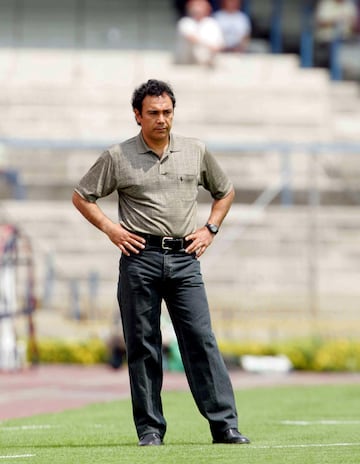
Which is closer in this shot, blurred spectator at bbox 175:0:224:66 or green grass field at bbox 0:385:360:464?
green grass field at bbox 0:385:360:464

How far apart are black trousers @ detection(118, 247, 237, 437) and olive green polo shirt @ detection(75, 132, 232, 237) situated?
0.59 feet

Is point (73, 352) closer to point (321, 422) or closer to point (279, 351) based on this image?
point (279, 351)

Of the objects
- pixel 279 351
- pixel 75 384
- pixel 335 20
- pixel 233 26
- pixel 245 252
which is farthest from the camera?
pixel 335 20

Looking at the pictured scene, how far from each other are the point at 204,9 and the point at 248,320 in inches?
290

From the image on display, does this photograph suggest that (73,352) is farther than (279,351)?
Yes

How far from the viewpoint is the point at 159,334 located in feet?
30.6

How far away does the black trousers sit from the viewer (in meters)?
9.20

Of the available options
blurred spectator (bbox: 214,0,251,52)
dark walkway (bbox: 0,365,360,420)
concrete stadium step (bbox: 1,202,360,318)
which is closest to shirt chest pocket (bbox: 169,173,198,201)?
dark walkway (bbox: 0,365,360,420)

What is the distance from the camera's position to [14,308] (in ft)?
61.9

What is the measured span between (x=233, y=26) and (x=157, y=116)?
17298mm

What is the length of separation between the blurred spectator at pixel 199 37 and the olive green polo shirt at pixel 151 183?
54.3ft

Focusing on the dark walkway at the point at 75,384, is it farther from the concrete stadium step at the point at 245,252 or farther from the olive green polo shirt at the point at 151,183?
the olive green polo shirt at the point at 151,183

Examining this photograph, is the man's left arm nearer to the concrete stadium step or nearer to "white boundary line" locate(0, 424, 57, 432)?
"white boundary line" locate(0, 424, 57, 432)

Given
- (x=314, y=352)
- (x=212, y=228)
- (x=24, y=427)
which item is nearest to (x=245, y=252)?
(x=314, y=352)
